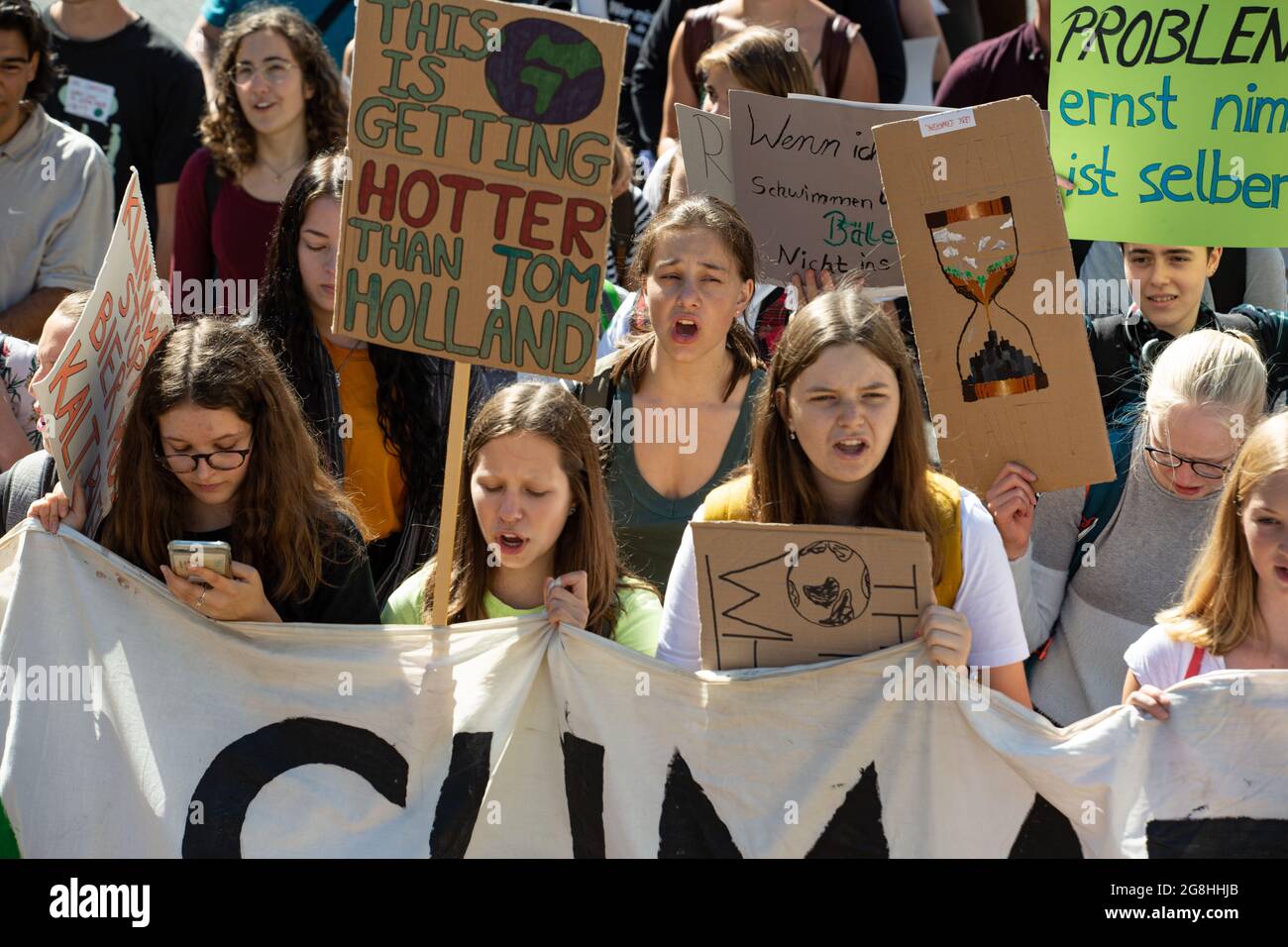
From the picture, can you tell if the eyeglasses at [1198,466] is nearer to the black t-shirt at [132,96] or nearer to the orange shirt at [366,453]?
the orange shirt at [366,453]

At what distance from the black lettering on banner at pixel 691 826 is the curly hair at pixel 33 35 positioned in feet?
13.4

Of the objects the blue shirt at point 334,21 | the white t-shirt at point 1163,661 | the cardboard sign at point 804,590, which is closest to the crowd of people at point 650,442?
the white t-shirt at point 1163,661

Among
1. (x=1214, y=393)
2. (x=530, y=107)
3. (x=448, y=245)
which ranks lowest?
(x=1214, y=393)

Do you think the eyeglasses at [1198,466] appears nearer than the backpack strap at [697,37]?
Yes

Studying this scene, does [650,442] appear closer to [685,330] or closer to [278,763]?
[685,330]

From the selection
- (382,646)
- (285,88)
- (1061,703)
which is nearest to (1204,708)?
(1061,703)

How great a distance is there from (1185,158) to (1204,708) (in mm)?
2151

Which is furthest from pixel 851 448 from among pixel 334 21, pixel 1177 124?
pixel 334 21

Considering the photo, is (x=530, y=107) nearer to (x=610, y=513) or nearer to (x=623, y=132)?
(x=610, y=513)

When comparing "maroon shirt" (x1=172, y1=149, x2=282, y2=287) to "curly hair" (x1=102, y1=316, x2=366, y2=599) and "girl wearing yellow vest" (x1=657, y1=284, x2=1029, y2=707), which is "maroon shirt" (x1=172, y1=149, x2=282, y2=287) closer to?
"curly hair" (x1=102, y1=316, x2=366, y2=599)

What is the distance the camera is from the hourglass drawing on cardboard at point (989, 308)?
4066mm

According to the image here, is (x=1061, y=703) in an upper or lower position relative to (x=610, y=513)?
lower

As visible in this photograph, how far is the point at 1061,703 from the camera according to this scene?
4.08 meters

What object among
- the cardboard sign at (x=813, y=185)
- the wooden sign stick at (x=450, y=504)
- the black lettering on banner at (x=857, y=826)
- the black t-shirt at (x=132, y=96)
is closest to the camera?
the black lettering on banner at (x=857, y=826)
